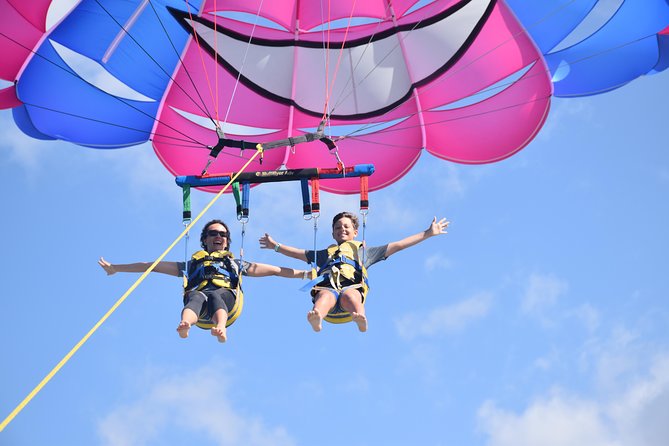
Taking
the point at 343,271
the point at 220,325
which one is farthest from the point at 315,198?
the point at 220,325

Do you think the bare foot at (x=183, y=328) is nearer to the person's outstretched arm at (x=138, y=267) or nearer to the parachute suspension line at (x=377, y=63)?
the person's outstretched arm at (x=138, y=267)

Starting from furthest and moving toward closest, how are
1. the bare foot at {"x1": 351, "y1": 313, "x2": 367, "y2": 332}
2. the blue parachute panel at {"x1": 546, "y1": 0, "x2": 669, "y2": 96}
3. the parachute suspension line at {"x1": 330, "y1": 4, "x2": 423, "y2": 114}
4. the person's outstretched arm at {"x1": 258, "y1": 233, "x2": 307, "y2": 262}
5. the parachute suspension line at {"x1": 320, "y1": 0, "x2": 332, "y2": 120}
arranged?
1. the parachute suspension line at {"x1": 330, "y1": 4, "x2": 423, "y2": 114}
2. the parachute suspension line at {"x1": 320, "y1": 0, "x2": 332, "y2": 120}
3. the blue parachute panel at {"x1": 546, "y1": 0, "x2": 669, "y2": 96}
4. the person's outstretched arm at {"x1": 258, "y1": 233, "x2": 307, "y2": 262}
5. the bare foot at {"x1": 351, "y1": 313, "x2": 367, "y2": 332}

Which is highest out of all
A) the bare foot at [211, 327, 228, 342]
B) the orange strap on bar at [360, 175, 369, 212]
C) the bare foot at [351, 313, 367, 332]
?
the orange strap on bar at [360, 175, 369, 212]

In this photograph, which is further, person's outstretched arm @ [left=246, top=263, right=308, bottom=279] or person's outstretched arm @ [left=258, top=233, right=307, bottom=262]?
person's outstretched arm @ [left=258, top=233, right=307, bottom=262]

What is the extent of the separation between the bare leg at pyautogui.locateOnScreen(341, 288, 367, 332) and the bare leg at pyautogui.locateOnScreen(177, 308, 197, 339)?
1.06m

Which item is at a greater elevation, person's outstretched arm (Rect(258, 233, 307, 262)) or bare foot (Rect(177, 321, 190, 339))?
person's outstretched arm (Rect(258, 233, 307, 262))

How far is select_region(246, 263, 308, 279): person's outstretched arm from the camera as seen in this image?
6758 mm

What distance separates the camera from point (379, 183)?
828 cm

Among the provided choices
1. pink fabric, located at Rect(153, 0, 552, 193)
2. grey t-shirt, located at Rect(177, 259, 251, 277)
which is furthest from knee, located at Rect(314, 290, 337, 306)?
pink fabric, located at Rect(153, 0, 552, 193)

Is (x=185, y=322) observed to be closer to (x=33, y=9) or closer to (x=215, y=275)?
(x=215, y=275)

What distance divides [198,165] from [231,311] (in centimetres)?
244

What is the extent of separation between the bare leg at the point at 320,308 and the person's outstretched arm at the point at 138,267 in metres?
1.28

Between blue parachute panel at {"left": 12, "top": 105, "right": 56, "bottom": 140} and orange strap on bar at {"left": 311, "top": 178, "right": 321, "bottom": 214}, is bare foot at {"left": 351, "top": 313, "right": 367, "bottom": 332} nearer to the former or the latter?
orange strap on bar at {"left": 311, "top": 178, "right": 321, "bottom": 214}

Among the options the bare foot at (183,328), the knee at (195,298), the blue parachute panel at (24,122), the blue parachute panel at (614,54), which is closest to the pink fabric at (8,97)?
the blue parachute panel at (24,122)
